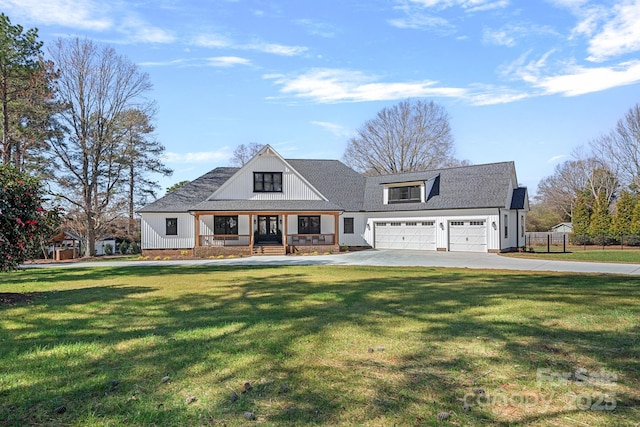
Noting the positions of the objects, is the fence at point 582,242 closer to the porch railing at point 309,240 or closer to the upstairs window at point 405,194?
the upstairs window at point 405,194

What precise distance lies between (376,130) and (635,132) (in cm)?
2695

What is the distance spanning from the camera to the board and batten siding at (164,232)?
92.6 feet

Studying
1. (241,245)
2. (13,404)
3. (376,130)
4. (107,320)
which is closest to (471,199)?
(241,245)

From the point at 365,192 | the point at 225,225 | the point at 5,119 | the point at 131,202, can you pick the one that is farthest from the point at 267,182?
the point at 5,119

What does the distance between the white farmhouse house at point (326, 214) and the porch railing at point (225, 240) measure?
0.07 m

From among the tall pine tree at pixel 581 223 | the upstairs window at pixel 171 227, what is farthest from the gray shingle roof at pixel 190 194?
the tall pine tree at pixel 581 223

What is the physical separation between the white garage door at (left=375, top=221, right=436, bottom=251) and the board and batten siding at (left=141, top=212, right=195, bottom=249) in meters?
14.2

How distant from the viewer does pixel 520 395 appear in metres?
3.40

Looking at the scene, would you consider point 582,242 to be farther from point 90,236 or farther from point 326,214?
point 90,236

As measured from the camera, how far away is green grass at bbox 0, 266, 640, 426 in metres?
3.16

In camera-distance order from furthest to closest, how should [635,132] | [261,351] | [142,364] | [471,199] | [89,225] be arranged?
1. [635,132]
2. [89,225]
3. [471,199]
4. [261,351]
5. [142,364]

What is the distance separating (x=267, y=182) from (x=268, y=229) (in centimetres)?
368

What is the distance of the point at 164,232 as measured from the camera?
1121 inches

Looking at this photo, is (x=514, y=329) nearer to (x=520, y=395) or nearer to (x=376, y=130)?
(x=520, y=395)
